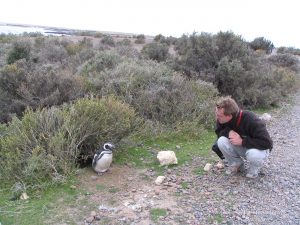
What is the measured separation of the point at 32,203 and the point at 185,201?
6.23 ft

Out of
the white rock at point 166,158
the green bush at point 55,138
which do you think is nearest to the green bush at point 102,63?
the green bush at point 55,138

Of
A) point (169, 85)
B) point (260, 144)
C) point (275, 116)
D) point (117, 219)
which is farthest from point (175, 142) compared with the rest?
point (275, 116)

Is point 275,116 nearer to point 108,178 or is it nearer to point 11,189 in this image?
point 108,178

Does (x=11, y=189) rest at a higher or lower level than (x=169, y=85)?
lower

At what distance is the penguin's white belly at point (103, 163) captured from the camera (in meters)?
5.67

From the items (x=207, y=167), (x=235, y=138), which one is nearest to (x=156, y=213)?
(x=235, y=138)

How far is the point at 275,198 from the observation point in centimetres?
509

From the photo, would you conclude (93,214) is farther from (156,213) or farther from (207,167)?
(207,167)

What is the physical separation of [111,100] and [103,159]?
4.59 ft

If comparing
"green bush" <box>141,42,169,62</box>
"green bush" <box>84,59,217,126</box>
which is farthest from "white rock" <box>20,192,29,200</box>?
"green bush" <box>141,42,169,62</box>

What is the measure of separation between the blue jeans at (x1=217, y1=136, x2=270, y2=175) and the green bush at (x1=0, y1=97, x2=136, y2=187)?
1746 millimetres

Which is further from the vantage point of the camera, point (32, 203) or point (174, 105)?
point (174, 105)

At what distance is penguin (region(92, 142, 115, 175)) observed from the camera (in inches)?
223

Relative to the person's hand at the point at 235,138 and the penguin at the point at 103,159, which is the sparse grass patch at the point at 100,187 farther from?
the person's hand at the point at 235,138
